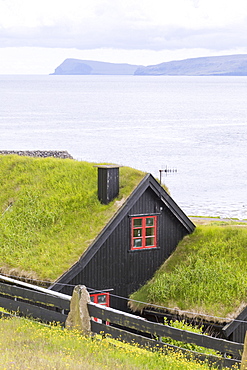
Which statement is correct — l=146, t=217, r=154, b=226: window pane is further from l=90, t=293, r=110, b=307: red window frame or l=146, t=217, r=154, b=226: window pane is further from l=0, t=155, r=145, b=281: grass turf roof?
l=90, t=293, r=110, b=307: red window frame

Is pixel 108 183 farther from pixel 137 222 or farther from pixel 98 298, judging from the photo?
pixel 98 298

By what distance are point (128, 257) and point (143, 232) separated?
4.72 feet

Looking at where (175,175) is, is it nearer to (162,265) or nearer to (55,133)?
(55,133)

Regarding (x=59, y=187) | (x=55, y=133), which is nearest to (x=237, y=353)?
(x=59, y=187)

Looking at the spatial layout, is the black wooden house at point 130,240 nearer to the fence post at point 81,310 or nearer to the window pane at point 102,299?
the window pane at point 102,299

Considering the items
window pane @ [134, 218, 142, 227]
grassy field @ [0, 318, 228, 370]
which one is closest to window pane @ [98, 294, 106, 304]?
window pane @ [134, 218, 142, 227]

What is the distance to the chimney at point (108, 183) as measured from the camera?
88.9ft

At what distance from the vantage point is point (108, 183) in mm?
27094

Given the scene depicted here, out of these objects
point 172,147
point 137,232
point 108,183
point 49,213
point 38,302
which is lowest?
point 38,302

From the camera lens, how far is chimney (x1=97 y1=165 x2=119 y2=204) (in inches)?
1067

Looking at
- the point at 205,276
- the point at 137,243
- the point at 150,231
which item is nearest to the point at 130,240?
the point at 137,243

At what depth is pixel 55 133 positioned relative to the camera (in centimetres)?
15688

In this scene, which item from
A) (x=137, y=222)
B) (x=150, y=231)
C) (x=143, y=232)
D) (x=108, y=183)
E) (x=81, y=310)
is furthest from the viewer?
(x=150, y=231)

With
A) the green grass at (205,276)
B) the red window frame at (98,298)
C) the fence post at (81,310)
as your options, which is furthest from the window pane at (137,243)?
the fence post at (81,310)
